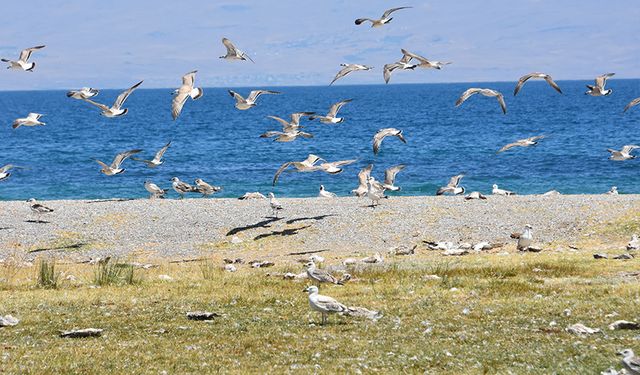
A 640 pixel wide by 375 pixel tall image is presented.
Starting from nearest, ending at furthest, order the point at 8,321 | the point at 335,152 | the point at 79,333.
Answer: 1. the point at 79,333
2. the point at 8,321
3. the point at 335,152

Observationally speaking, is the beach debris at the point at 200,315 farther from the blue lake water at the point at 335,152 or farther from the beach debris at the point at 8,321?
the blue lake water at the point at 335,152

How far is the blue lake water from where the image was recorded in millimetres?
65375

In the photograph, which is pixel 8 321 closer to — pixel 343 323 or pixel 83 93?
pixel 343 323

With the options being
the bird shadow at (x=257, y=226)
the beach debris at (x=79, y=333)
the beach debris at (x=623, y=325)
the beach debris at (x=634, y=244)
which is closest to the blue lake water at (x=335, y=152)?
the bird shadow at (x=257, y=226)

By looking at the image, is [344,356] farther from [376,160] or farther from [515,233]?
[376,160]

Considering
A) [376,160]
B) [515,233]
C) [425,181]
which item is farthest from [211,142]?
[515,233]

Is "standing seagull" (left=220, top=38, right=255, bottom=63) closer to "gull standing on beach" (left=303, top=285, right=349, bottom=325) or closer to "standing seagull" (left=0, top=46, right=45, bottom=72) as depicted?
"standing seagull" (left=0, top=46, right=45, bottom=72)

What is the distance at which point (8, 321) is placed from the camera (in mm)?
17531

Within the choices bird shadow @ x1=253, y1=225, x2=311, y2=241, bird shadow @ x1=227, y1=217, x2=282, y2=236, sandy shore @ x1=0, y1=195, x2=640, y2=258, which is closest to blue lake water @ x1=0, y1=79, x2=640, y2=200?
sandy shore @ x1=0, y1=195, x2=640, y2=258

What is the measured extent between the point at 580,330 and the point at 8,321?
35.4 feet

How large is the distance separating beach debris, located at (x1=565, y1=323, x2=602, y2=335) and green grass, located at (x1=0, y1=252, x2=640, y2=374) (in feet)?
0.64

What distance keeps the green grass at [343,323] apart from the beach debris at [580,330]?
19 centimetres

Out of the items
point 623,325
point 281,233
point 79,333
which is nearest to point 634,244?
point 623,325

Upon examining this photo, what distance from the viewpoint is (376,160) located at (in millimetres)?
86125
